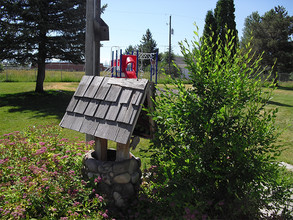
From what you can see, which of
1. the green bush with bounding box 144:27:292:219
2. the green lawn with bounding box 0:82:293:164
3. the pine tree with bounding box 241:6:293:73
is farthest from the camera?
the pine tree with bounding box 241:6:293:73

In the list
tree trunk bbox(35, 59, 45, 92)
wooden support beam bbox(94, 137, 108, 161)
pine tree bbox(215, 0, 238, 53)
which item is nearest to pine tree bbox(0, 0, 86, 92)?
tree trunk bbox(35, 59, 45, 92)

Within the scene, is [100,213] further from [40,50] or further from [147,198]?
[40,50]

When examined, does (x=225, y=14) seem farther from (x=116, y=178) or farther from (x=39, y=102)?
(x=116, y=178)

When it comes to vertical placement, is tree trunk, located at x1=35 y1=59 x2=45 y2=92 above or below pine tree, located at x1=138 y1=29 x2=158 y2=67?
below

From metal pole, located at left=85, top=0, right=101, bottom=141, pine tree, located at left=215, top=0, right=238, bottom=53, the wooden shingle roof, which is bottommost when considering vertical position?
the wooden shingle roof

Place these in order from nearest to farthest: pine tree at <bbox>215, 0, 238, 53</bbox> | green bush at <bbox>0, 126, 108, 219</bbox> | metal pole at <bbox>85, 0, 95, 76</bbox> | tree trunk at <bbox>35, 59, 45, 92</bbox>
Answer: green bush at <bbox>0, 126, 108, 219</bbox>, metal pole at <bbox>85, 0, 95, 76</bbox>, tree trunk at <bbox>35, 59, 45, 92</bbox>, pine tree at <bbox>215, 0, 238, 53</bbox>

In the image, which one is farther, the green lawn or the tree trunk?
the tree trunk

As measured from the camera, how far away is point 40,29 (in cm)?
1198

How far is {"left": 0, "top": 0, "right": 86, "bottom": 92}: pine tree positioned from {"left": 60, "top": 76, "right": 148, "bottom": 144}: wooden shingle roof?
30.9 feet

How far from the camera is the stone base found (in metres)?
3.62

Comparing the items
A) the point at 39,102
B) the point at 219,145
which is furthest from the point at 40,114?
the point at 219,145

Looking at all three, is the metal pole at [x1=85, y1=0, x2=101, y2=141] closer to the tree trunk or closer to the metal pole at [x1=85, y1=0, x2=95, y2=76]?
the metal pole at [x1=85, y1=0, x2=95, y2=76]

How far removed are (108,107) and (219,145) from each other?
150 centimetres

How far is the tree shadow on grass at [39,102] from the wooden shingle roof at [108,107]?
5585 millimetres
